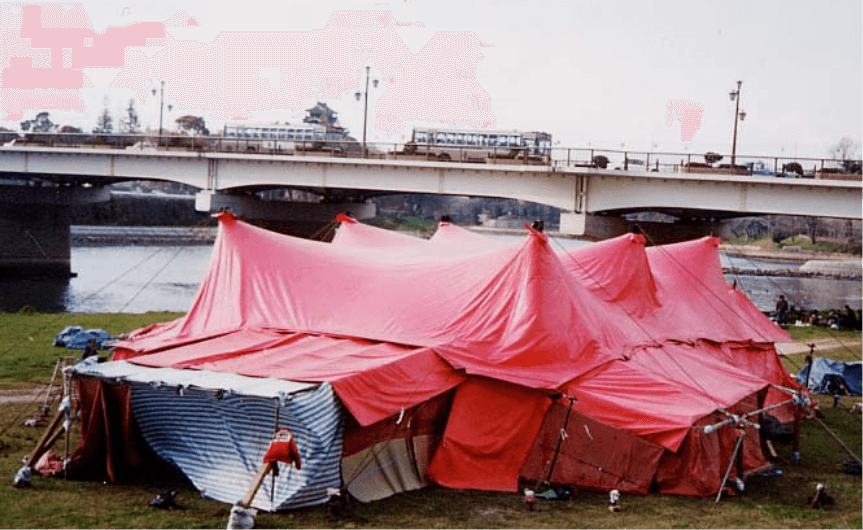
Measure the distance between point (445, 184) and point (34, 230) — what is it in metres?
32.1

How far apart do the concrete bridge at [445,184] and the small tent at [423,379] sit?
1903 centimetres

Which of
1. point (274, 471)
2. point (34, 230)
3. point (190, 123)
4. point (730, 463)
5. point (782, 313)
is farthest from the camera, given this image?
point (190, 123)

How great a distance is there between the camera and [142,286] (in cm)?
5859

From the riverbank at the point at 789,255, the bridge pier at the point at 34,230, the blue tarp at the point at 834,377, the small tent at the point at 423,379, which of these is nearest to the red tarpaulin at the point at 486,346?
the small tent at the point at 423,379

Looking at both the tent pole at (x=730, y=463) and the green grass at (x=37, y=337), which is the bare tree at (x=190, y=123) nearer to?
the green grass at (x=37, y=337)

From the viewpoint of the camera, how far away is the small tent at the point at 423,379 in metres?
14.0

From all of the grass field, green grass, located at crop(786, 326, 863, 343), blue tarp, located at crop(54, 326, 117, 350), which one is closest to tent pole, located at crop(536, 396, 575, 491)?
the grass field

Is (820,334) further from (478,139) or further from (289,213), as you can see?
(478,139)

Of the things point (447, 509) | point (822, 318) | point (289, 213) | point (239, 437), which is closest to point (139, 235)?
point (289, 213)

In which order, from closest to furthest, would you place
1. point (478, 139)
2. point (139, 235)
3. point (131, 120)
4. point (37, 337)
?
point (37, 337), point (478, 139), point (139, 235), point (131, 120)

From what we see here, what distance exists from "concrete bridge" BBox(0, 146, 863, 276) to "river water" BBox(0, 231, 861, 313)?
213 inches

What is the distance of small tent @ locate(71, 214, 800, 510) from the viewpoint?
45.8 feet

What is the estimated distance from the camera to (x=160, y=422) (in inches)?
570

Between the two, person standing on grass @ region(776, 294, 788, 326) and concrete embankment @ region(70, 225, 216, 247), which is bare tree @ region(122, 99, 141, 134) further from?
person standing on grass @ region(776, 294, 788, 326)
